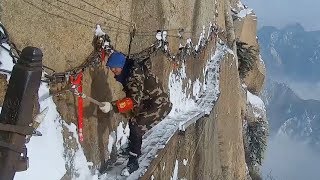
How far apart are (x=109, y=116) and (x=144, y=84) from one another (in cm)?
115

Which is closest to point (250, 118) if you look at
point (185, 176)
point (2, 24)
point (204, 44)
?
point (204, 44)

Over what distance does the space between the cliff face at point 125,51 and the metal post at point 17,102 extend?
8.01 ft

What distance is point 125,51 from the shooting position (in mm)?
8492

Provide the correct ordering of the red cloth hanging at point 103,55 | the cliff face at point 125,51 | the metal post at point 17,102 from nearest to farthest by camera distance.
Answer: the metal post at point 17,102
the cliff face at point 125,51
the red cloth hanging at point 103,55

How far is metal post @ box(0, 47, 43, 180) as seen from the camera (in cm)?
313

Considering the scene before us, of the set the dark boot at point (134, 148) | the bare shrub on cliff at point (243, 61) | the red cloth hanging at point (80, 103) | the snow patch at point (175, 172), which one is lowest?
the snow patch at point (175, 172)

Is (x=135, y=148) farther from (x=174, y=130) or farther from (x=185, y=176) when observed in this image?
(x=185, y=176)

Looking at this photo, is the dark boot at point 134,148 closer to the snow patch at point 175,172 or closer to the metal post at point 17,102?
the snow patch at point 175,172

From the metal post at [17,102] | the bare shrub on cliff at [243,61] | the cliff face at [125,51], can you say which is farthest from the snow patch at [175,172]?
the bare shrub on cliff at [243,61]

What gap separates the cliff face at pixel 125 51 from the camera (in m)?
6.05

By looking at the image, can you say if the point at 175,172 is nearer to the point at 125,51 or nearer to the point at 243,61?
the point at 125,51

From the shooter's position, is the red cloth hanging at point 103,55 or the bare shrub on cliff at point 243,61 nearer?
the red cloth hanging at point 103,55

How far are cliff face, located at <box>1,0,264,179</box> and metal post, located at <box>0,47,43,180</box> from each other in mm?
2442

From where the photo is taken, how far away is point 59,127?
6137 millimetres
